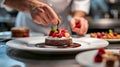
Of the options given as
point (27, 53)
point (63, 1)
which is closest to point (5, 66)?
point (27, 53)

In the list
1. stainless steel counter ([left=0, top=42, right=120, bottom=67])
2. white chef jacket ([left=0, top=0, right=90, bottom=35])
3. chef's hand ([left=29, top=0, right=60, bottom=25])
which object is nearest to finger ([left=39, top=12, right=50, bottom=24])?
chef's hand ([left=29, top=0, right=60, bottom=25])

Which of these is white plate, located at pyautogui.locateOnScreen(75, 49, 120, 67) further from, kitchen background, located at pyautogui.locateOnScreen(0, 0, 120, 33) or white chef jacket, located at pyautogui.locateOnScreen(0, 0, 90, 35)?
kitchen background, located at pyautogui.locateOnScreen(0, 0, 120, 33)

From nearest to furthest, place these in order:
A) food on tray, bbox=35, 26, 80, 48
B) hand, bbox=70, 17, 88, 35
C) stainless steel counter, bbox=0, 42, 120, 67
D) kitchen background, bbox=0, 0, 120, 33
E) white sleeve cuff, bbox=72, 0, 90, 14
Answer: stainless steel counter, bbox=0, 42, 120, 67 → food on tray, bbox=35, 26, 80, 48 → hand, bbox=70, 17, 88, 35 → white sleeve cuff, bbox=72, 0, 90, 14 → kitchen background, bbox=0, 0, 120, 33

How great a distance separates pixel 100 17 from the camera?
12.3 ft

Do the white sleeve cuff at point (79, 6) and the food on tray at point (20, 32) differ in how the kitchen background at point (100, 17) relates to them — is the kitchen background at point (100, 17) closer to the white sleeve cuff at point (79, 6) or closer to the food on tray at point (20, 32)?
the white sleeve cuff at point (79, 6)

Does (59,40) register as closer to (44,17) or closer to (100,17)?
(44,17)

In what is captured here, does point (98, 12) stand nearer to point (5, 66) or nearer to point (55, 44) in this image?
point (55, 44)

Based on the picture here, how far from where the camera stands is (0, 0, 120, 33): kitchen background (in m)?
3.40

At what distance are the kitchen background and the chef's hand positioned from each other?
231cm

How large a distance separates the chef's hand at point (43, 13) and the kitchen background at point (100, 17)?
2.31m

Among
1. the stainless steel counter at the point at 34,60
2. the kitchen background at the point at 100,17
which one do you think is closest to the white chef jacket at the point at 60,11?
the stainless steel counter at the point at 34,60

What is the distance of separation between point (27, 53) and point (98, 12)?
3104 millimetres

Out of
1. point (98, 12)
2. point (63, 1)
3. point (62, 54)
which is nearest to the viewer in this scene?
point (62, 54)

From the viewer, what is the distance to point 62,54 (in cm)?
93
